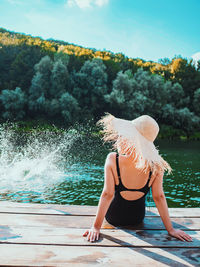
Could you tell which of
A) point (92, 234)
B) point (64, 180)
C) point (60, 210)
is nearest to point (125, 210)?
point (92, 234)

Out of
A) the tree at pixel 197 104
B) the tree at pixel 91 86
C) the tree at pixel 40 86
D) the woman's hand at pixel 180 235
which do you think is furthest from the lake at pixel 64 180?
the tree at pixel 197 104

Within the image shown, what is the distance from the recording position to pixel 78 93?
37.2m

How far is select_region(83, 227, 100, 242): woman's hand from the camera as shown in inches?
91.7

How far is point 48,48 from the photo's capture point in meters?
44.3

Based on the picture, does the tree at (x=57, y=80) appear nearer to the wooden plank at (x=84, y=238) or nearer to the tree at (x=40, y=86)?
the tree at (x=40, y=86)

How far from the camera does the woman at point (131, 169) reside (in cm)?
239

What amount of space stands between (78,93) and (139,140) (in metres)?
35.4

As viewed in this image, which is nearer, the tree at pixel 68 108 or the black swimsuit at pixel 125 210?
the black swimsuit at pixel 125 210

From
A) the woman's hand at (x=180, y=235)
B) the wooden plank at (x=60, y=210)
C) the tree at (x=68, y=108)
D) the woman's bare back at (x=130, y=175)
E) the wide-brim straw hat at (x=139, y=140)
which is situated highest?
the tree at (x=68, y=108)

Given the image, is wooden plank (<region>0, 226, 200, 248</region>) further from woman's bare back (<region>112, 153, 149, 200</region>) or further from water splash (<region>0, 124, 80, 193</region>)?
water splash (<region>0, 124, 80, 193</region>)

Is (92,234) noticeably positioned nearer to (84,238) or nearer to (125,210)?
(84,238)

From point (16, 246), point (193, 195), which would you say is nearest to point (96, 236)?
point (16, 246)

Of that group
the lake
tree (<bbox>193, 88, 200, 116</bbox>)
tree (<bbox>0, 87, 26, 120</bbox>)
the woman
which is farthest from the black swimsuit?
tree (<bbox>193, 88, 200, 116</bbox>)

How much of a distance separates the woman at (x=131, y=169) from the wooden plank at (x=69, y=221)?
280mm
